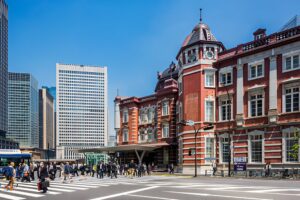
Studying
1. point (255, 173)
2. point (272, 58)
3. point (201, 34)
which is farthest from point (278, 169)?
point (201, 34)

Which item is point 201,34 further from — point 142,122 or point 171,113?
point 142,122

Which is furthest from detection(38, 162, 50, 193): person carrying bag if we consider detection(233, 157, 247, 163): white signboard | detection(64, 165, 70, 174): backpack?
detection(233, 157, 247, 163): white signboard

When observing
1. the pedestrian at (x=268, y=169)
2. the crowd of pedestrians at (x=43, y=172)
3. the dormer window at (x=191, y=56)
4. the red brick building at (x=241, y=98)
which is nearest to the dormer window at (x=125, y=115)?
the crowd of pedestrians at (x=43, y=172)

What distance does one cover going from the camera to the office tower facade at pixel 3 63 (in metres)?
155

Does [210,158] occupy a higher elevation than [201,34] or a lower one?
lower

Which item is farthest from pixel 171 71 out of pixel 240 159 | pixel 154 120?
pixel 240 159

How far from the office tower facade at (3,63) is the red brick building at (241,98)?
12589cm

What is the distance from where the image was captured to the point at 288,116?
33438 mm

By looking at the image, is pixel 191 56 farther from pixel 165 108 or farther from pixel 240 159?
pixel 165 108

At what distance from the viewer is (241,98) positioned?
37.9 meters

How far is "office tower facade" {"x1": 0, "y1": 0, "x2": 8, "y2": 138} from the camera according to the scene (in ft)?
508


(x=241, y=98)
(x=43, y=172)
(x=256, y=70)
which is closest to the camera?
(x=43, y=172)

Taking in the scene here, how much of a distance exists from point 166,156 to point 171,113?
6.18 meters

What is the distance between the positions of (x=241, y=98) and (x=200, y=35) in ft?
30.5
